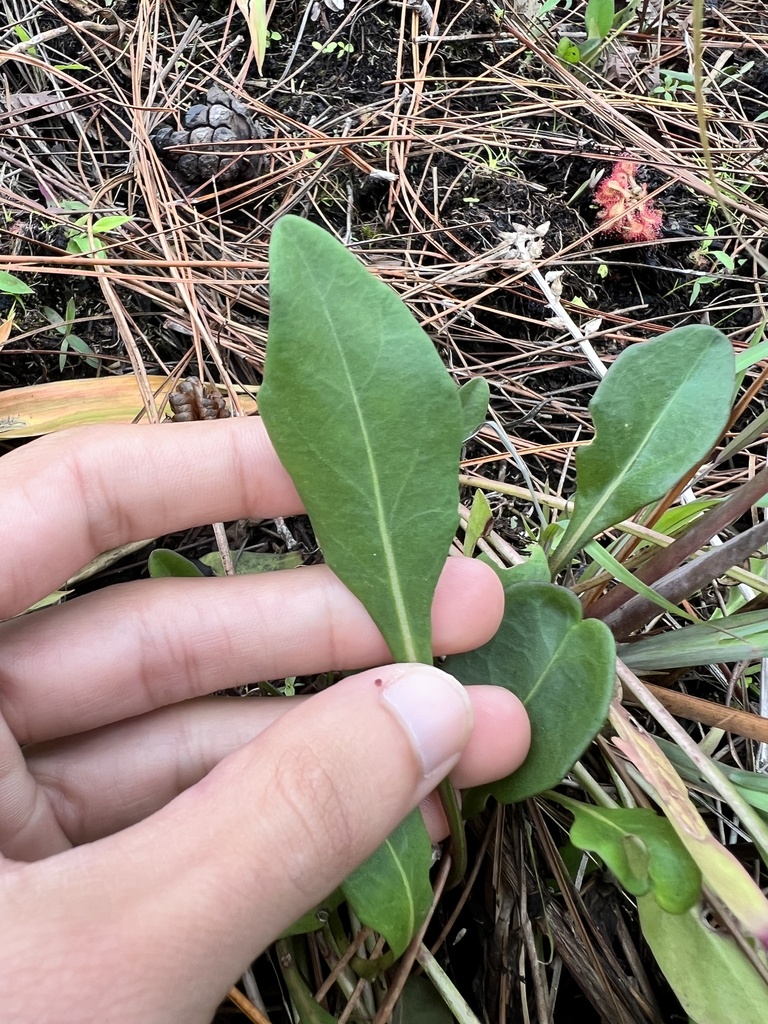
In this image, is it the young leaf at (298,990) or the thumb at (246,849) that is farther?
the young leaf at (298,990)

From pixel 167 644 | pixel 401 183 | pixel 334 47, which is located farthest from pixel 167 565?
pixel 334 47


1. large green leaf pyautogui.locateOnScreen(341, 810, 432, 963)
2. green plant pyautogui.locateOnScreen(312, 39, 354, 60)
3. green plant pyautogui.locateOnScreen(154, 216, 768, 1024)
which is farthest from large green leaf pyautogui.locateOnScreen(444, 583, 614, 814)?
green plant pyautogui.locateOnScreen(312, 39, 354, 60)

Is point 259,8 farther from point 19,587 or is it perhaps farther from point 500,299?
point 19,587

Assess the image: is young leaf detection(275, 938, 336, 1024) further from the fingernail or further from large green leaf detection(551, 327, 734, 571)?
large green leaf detection(551, 327, 734, 571)

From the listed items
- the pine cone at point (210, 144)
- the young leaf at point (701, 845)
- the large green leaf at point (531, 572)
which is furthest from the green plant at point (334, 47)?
the young leaf at point (701, 845)

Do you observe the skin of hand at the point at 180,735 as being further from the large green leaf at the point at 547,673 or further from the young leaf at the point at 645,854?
the young leaf at the point at 645,854

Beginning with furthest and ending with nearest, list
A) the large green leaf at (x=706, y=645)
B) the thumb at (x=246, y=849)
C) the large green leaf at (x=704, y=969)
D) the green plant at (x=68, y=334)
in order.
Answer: the green plant at (x=68, y=334), the large green leaf at (x=706, y=645), the large green leaf at (x=704, y=969), the thumb at (x=246, y=849)

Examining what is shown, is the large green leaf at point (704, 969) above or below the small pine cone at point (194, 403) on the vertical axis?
below
